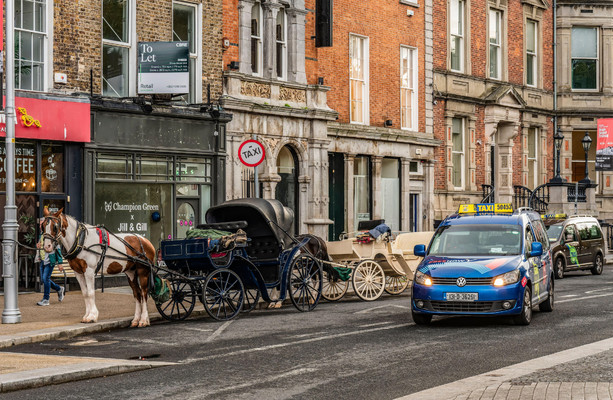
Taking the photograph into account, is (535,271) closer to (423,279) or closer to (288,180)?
(423,279)

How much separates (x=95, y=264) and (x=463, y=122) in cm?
2271

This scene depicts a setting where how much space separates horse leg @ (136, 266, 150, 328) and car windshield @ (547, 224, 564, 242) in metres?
15.0

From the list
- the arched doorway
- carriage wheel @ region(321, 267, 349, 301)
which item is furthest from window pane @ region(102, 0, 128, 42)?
carriage wheel @ region(321, 267, 349, 301)

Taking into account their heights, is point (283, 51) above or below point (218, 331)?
above

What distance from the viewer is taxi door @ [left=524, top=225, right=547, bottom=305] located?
51.8ft

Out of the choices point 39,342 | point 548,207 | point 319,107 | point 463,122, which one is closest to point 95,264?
point 39,342

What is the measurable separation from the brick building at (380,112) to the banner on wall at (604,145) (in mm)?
9465

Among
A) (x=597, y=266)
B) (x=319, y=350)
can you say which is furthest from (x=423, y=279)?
(x=597, y=266)

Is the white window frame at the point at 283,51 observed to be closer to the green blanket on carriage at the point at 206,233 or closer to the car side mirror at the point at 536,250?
the green blanket on carriage at the point at 206,233

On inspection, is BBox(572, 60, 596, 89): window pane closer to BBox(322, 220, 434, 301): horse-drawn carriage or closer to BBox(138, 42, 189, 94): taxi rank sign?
BBox(322, 220, 434, 301): horse-drawn carriage

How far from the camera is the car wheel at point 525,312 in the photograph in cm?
1505

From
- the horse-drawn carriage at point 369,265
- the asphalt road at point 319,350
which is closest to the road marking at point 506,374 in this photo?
the asphalt road at point 319,350

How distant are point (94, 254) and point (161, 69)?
26.1 feet

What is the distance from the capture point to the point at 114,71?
22891mm
